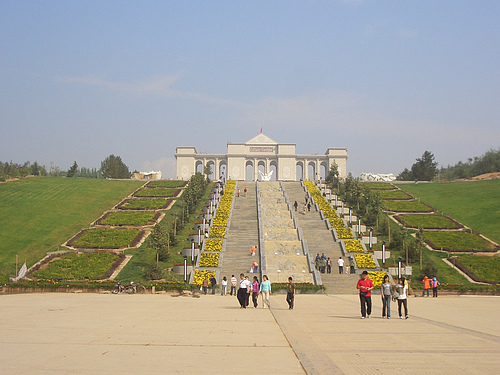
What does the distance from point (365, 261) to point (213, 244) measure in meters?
11.0

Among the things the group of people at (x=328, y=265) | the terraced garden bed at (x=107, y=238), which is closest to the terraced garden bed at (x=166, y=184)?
the terraced garden bed at (x=107, y=238)

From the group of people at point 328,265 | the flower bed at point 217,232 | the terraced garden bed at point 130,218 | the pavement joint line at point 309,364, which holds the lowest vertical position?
the group of people at point 328,265

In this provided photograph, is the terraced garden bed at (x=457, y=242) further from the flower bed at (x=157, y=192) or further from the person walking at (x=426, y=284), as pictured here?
the flower bed at (x=157, y=192)

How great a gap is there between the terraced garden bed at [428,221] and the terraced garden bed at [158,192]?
26511 millimetres

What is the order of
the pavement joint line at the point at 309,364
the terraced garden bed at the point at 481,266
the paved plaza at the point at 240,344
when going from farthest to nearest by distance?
the terraced garden bed at the point at 481,266 → the paved plaza at the point at 240,344 → the pavement joint line at the point at 309,364

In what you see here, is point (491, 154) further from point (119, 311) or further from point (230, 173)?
point (119, 311)

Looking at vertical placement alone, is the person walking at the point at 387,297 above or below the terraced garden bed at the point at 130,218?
below

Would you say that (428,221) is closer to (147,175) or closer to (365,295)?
(365,295)

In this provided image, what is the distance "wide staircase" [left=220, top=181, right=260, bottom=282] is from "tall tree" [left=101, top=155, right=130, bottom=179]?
1609 inches

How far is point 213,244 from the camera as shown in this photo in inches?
1484

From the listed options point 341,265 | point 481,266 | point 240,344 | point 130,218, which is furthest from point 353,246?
point 240,344

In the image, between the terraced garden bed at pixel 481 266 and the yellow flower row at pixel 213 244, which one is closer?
the terraced garden bed at pixel 481 266

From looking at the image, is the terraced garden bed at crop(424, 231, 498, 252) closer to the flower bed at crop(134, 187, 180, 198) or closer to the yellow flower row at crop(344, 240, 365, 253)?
the yellow flower row at crop(344, 240, 365, 253)

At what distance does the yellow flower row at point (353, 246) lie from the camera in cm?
Answer: 3706
